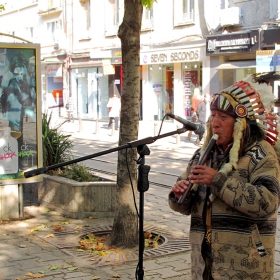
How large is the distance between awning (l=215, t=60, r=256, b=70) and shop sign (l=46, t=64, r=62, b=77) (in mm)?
15292

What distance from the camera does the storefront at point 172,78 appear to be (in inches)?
988

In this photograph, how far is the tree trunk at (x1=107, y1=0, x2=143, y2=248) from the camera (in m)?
6.00

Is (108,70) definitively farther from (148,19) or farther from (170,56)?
(170,56)

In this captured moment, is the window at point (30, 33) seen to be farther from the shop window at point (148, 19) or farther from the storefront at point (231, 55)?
the storefront at point (231, 55)

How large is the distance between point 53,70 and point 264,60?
19.1m

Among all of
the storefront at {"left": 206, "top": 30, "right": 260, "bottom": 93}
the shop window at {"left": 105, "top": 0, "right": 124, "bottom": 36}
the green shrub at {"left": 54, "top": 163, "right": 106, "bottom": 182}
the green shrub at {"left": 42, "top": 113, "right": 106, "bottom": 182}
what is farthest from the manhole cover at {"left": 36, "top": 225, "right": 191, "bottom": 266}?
the shop window at {"left": 105, "top": 0, "right": 124, "bottom": 36}

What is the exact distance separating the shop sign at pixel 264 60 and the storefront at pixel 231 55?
0.57 m

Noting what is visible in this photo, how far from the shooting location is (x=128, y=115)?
6.00m

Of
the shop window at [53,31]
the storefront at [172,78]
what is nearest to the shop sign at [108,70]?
the storefront at [172,78]

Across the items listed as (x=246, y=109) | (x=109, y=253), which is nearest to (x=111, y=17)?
(x=109, y=253)

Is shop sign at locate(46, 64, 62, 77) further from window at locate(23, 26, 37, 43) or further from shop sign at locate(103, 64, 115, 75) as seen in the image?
shop sign at locate(103, 64, 115, 75)

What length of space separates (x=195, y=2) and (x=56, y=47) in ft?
45.3

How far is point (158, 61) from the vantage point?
27141mm

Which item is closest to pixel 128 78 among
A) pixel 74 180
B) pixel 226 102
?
pixel 74 180
